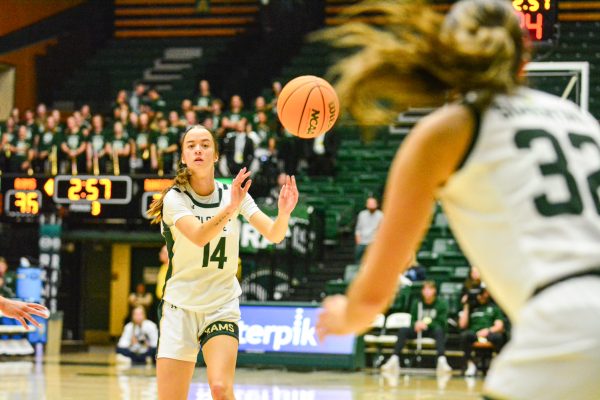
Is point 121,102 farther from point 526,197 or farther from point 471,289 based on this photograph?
point 526,197

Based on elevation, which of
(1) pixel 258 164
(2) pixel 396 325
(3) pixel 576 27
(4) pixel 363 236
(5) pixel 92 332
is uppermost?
(3) pixel 576 27

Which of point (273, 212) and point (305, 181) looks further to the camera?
point (305, 181)

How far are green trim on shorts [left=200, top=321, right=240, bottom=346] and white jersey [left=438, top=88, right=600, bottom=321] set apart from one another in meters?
3.36

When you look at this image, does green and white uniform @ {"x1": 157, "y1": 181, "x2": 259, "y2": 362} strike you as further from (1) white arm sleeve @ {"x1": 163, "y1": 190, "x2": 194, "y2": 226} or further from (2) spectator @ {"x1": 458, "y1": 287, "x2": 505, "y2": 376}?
(2) spectator @ {"x1": 458, "y1": 287, "x2": 505, "y2": 376}

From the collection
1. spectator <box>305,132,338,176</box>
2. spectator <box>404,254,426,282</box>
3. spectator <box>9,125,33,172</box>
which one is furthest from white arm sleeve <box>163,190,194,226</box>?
spectator <box>9,125,33,172</box>

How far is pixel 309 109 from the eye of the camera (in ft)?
25.5

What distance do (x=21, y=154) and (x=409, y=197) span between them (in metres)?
19.1

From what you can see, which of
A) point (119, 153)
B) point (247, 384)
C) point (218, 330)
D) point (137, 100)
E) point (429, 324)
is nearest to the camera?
point (218, 330)

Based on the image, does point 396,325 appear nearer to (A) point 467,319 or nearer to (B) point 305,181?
(A) point 467,319

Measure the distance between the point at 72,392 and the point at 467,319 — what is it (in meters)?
5.81

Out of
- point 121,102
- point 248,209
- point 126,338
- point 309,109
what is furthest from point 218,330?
point 121,102

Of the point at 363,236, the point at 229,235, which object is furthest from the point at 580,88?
the point at 229,235

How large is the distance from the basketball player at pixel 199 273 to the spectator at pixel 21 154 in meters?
14.6

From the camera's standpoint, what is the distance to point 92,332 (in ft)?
81.9
